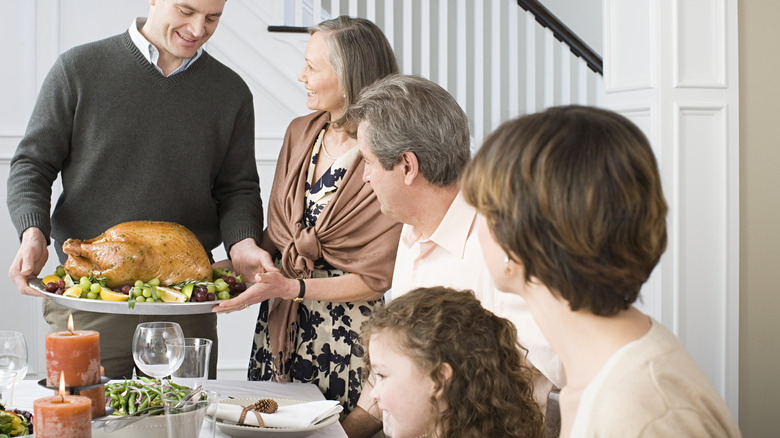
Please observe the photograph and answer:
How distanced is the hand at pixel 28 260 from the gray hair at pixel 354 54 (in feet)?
2.83

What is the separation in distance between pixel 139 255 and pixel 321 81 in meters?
0.66

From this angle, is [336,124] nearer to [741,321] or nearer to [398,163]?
[398,163]

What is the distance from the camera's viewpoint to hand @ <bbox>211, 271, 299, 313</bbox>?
1777 mm

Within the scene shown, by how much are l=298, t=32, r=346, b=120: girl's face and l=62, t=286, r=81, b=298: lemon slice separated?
0.75 m

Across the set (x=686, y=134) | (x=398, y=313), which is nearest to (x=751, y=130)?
(x=686, y=134)

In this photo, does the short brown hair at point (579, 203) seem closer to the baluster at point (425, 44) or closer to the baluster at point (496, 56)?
the baluster at point (425, 44)

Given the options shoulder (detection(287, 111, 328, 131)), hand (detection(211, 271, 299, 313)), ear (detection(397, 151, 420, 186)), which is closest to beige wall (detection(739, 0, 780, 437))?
shoulder (detection(287, 111, 328, 131))

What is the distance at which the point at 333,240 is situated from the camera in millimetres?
2000

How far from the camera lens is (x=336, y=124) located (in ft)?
6.67

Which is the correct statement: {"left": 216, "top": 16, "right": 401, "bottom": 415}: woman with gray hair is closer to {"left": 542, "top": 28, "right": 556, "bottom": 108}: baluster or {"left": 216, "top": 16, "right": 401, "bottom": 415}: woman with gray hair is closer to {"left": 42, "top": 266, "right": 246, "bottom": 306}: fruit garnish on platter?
{"left": 42, "top": 266, "right": 246, "bottom": 306}: fruit garnish on platter

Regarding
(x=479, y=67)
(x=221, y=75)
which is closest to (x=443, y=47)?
(x=479, y=67)

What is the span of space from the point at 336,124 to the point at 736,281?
1.80 m

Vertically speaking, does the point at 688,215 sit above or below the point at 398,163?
below

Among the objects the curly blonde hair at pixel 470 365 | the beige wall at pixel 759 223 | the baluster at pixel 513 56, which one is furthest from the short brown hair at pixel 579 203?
the baluster at pixel 513 56
